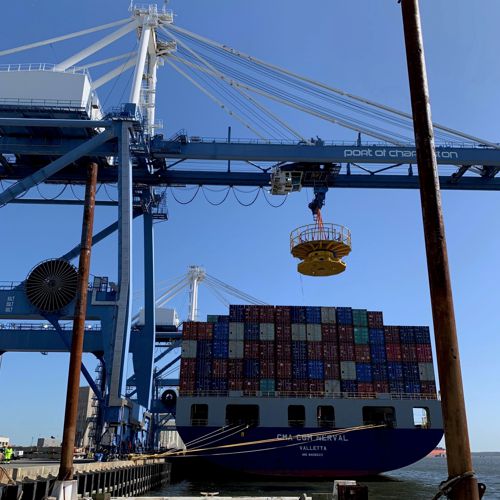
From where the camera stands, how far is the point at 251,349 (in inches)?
1352

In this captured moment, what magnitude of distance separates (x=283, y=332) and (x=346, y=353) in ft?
14.5

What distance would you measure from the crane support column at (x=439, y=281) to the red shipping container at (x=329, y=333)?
30.2m

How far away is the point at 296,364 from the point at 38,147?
2063 centimetres

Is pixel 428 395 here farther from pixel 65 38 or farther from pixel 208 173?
pixel 65 38

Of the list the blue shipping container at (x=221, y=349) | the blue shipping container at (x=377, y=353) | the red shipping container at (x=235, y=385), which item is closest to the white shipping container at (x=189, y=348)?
the blue shipping container at (x=221, y=349)

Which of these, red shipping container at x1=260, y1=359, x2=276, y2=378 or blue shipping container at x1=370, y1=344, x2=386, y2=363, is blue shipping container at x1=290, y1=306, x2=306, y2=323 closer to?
red shipping container at x1=260, y1=359, x2=276, y2=378

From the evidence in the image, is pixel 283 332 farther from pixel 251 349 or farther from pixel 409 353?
pixel 409 353

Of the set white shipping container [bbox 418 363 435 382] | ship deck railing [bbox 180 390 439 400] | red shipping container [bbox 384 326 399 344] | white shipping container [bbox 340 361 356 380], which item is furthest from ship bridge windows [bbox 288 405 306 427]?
white shipping container [bbox 418 363 435 382]

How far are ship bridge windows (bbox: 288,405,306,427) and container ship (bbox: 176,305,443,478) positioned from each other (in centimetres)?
7

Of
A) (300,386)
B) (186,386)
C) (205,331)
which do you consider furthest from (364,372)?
(186,386)

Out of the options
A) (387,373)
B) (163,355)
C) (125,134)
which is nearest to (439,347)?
(125,134)

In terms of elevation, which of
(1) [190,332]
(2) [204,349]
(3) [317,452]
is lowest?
(3) [317,452]

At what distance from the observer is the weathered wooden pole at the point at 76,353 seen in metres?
11.6

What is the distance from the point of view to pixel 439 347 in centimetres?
506
